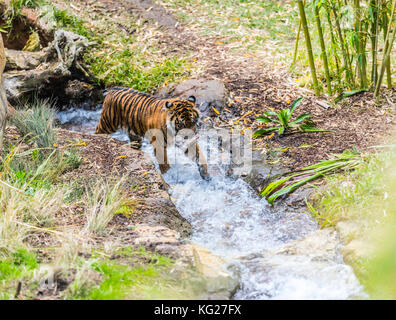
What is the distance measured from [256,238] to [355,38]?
8.53 ft

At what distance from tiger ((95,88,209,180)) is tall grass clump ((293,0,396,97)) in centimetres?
165

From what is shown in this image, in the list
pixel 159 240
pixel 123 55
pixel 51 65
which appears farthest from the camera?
pixel 123 55

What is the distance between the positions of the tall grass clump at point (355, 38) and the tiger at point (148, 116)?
5.40 ft

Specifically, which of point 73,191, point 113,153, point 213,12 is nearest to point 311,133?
point 113,153

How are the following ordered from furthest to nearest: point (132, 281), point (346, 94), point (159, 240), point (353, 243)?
point (346, 94), point (159, 240), point (353, 243), point (132, 281)

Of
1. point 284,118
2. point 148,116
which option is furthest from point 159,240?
point 284,118

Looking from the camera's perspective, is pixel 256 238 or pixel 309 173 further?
pixel 309 173

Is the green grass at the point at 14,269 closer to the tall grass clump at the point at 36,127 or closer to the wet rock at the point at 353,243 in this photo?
the tall grass clump at the point at 36,127

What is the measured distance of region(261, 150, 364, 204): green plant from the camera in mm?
3859

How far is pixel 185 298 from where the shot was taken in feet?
8.04

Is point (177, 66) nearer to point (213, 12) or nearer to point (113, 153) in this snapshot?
point (213, 12)

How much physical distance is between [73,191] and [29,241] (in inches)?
34.4

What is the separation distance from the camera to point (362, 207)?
124 inches

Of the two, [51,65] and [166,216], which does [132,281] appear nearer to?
[166,216]
